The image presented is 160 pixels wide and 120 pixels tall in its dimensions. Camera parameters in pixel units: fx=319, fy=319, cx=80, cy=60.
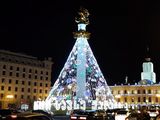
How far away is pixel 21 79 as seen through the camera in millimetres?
89125

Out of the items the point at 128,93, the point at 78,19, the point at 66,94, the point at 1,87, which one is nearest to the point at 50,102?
the point at 66,94

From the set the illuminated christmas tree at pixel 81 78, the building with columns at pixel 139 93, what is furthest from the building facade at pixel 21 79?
the building with columns at pixel 139 93

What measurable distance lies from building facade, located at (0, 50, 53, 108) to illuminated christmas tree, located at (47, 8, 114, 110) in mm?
26950

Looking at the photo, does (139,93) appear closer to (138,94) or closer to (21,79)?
(138,94)

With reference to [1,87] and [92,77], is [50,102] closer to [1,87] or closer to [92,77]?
[92,77]

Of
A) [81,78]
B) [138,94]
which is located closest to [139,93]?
[138,94]

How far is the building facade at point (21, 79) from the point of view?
83562 millimetres

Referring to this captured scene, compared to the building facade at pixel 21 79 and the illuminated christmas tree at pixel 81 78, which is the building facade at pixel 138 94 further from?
the illuminated christmas tree at pixel 81 78

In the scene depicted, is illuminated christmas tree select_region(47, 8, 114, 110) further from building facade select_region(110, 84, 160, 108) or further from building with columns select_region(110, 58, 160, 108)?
building facade select_region(110, 84, 160, 108)

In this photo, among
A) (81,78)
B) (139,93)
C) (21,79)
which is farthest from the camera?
(139,93)

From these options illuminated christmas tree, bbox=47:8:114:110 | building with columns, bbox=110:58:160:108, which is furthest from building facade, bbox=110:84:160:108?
illuminated christmas tree, bbox=47:8:114:110

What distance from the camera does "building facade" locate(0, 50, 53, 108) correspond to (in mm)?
83562

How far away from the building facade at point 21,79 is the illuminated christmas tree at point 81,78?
27.0 metres

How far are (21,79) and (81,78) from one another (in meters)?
35.5
